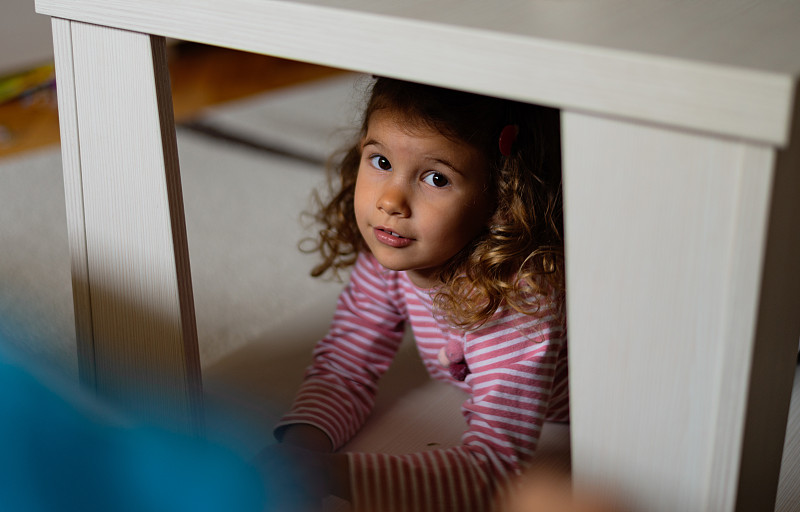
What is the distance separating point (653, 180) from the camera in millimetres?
456

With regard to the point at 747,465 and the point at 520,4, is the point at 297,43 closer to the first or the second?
the point at 520,4

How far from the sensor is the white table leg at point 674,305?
44cm

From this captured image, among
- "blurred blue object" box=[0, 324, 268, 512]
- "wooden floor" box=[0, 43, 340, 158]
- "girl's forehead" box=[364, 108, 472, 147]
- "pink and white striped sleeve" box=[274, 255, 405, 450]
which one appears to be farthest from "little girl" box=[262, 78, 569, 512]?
"wooden floor" box=[0, 43, 340, 158]

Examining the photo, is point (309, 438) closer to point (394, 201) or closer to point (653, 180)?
A: point (394, 201)

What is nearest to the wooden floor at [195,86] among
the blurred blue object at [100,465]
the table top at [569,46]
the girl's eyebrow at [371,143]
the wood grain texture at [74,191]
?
the wood grain texture at [74,191]

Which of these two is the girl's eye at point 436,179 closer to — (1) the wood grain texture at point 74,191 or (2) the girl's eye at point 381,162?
(2) the girl's eye at point 381,162

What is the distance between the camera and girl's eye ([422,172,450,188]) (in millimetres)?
682

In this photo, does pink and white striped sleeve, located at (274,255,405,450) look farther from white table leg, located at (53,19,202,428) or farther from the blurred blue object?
the blurred blue object

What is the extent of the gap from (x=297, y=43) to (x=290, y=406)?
0.44 metres

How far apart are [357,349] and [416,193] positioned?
0.24m

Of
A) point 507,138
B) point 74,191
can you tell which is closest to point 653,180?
point 507,138

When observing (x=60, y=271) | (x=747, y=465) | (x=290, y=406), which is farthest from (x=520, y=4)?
(x=60, y=271)

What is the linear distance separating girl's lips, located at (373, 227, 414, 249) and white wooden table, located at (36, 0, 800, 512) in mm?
196

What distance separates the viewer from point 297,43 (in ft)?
1.77
